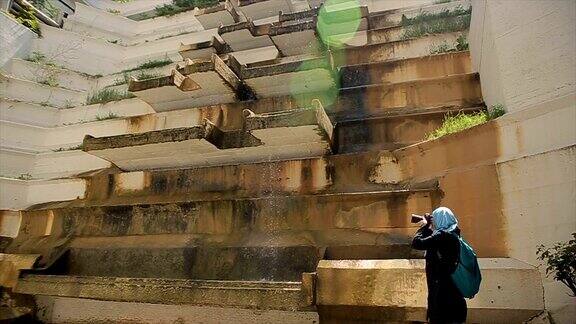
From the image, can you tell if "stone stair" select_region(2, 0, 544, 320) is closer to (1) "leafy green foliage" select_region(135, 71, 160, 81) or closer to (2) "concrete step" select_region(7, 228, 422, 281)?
(2) "concrete step" select_region(7, 228, 422, 281)

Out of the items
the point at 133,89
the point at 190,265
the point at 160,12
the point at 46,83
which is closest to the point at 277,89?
the point at 133,89

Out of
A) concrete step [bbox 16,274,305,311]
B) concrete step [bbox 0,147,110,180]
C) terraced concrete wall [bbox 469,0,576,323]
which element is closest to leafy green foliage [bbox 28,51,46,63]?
concrete step [bbox 0,147,110,180]

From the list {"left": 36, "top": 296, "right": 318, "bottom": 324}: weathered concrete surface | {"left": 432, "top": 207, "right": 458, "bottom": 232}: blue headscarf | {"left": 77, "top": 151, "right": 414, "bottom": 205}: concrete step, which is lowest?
{"left": 36, "top": 296, "right": 318, "bottom": 324}: weathered concrete surface

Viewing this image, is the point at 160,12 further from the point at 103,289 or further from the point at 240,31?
the point at 103,289

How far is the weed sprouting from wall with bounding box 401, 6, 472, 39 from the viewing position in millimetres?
9492

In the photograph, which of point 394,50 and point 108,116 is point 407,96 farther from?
point 108,116

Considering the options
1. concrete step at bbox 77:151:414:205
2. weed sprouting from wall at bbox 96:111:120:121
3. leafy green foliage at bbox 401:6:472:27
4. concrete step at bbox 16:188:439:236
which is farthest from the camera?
weed sprouting from wall at bbox 96:111:120:121

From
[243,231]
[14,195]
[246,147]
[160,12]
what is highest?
[160,12]

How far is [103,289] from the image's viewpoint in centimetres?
550

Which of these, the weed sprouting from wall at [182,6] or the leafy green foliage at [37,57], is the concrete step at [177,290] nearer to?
the leafy green foliage at [37,57]

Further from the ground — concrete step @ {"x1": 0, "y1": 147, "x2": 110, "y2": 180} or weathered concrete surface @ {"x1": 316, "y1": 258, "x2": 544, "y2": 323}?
concrete step @ {"x1": 0, "y1": 147, "x2": 110, "y2": 180}

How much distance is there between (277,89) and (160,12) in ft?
40.2

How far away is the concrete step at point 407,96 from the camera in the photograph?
23.4 ft

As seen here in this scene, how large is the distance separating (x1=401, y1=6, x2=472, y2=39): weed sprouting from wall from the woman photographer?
7.62m
